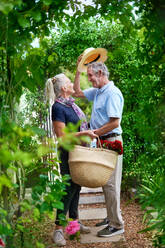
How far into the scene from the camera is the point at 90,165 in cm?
229

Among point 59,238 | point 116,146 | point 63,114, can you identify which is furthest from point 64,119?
point 59,238

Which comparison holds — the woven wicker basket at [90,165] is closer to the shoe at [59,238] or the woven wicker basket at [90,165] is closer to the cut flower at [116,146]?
the cut flower at [116,146]

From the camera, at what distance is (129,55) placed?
14.3ft

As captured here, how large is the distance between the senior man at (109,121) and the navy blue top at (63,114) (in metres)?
0.21

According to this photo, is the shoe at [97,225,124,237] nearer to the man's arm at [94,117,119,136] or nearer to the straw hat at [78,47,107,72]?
the man's arm at [94,117,119,136]

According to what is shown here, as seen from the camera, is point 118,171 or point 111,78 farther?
point 111,78

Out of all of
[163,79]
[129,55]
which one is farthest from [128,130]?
[163,79]

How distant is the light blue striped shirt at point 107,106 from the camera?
2740 millimetres

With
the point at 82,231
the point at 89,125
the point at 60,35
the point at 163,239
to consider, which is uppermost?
the point at 60,35

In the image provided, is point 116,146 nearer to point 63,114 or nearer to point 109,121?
point 109,121

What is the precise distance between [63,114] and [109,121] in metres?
0.43

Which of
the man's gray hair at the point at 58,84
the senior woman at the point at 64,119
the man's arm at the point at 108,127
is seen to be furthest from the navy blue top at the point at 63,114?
the man's arm at the point at 108,127

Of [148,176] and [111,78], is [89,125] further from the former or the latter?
[111,78]

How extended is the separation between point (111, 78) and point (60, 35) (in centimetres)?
100
